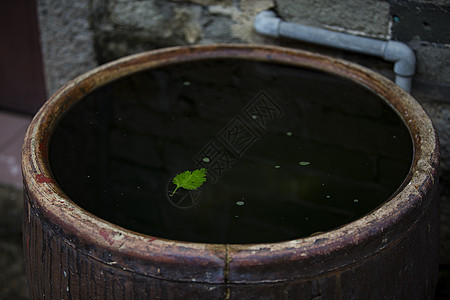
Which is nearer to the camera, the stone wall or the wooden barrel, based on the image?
the wooden barrel

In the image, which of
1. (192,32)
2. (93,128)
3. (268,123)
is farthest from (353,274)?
(192,32)

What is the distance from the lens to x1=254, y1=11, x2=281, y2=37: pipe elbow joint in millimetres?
1962

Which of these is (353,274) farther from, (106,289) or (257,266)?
(106,289)

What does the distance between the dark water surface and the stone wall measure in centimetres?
31

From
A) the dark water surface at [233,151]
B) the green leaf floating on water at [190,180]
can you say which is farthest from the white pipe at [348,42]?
the green leaf floating on water at [190,180]

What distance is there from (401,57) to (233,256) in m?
1.10

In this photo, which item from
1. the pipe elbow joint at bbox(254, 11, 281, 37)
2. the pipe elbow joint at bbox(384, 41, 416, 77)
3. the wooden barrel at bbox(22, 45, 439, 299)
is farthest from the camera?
the pipe elbow joint at bbox(254, 11, 281, 37)

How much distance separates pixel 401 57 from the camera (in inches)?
70.2

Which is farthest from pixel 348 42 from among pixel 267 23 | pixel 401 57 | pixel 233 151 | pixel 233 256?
pixel 233 256

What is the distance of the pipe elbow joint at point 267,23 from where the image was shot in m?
1.96

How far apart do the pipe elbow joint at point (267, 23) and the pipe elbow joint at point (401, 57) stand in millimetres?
410

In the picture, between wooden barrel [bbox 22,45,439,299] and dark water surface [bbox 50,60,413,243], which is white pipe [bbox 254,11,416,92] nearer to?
dark water surface [bbox 50,60,413,243]

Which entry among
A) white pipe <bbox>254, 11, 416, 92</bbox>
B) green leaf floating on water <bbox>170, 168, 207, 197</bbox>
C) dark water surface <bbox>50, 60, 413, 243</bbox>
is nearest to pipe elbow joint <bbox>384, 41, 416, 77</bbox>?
white pipe <bbox>254, 11, 416, 92</bbox>

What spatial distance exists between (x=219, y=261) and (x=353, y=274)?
29 cm
